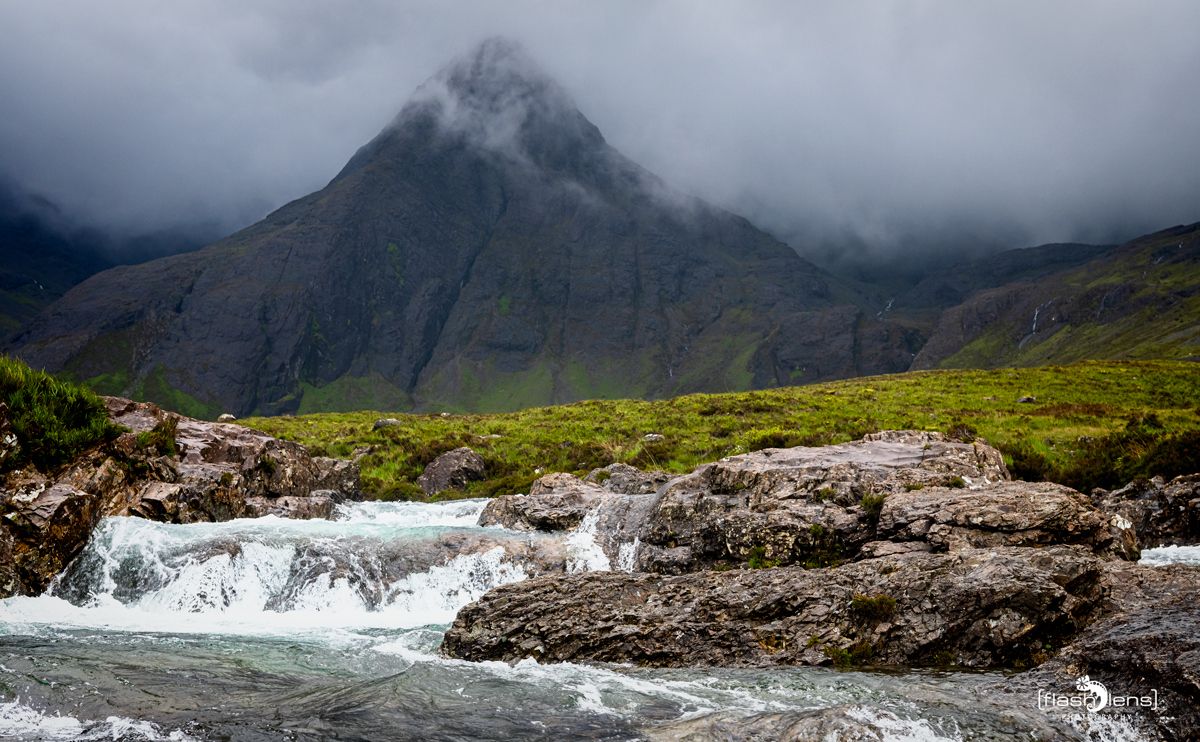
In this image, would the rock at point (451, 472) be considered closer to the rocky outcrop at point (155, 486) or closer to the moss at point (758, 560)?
the rocky outcrop at point (155, 486)

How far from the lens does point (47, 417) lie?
22.1m

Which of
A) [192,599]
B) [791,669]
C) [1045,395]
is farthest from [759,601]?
[1045,395]

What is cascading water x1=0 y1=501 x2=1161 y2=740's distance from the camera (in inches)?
368

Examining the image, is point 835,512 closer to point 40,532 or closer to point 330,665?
point 330,665

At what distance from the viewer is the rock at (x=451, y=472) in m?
36.0

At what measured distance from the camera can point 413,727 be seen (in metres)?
9.48

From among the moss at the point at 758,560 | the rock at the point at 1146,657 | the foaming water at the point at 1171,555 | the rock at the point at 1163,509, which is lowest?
the rock at the point at 1146,657

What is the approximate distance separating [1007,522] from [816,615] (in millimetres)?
5646

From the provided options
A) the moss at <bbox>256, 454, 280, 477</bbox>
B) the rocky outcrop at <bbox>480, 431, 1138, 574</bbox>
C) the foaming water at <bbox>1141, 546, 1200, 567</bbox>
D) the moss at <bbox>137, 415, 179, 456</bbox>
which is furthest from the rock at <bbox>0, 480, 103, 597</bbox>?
the foaming water at <bbox>1141, 546, 1200, 567</bbox>

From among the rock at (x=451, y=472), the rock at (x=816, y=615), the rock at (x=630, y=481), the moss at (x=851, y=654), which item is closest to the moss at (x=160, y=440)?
the rock at (x=451, y=472)

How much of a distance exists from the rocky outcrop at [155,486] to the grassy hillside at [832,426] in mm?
6310

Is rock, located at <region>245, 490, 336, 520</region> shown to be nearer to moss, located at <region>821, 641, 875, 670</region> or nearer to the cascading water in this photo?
the cascading water

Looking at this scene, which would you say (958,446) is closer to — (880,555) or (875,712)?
(880,555)

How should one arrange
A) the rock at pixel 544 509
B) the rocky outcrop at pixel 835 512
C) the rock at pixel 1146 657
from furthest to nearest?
the rock at pixel 544 509 → the rocky outcrop at pixel 835 512 → the rock at pixel 1146 657
